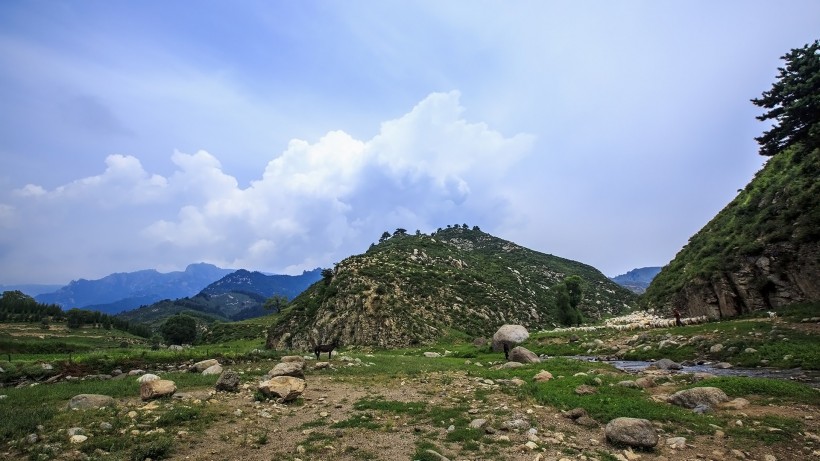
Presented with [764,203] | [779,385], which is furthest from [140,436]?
[764,203]

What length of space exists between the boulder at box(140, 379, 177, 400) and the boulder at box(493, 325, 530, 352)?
116ft

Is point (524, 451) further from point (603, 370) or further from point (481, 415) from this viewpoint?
point (603, 370)

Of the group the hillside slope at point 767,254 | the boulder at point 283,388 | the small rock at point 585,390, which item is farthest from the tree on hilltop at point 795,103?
the boulder at point 283,388

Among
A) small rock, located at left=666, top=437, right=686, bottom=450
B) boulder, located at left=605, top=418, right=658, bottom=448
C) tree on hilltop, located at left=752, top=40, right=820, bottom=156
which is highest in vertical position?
tree on hilltop, located at left=752, top=40, right=820, bottom=156

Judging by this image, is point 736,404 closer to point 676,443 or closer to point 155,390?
point 676,443

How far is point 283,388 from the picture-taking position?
17.9m

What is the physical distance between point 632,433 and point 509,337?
36.0 meters

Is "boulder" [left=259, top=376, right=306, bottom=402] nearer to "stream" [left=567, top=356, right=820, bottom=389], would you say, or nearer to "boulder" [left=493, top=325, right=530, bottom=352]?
"stream" [left=567, top=356, right=820, bottom=389]

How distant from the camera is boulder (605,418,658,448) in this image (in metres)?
11.8

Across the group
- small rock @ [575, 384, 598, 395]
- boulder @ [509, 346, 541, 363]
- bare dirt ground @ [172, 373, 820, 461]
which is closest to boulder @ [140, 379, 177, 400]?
bare dirt ground @ [172, 373, 820, 461]

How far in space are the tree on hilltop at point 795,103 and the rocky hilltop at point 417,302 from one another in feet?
166

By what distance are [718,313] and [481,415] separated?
142 feet

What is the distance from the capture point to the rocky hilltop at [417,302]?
70750mm

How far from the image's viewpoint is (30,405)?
16047 mm
